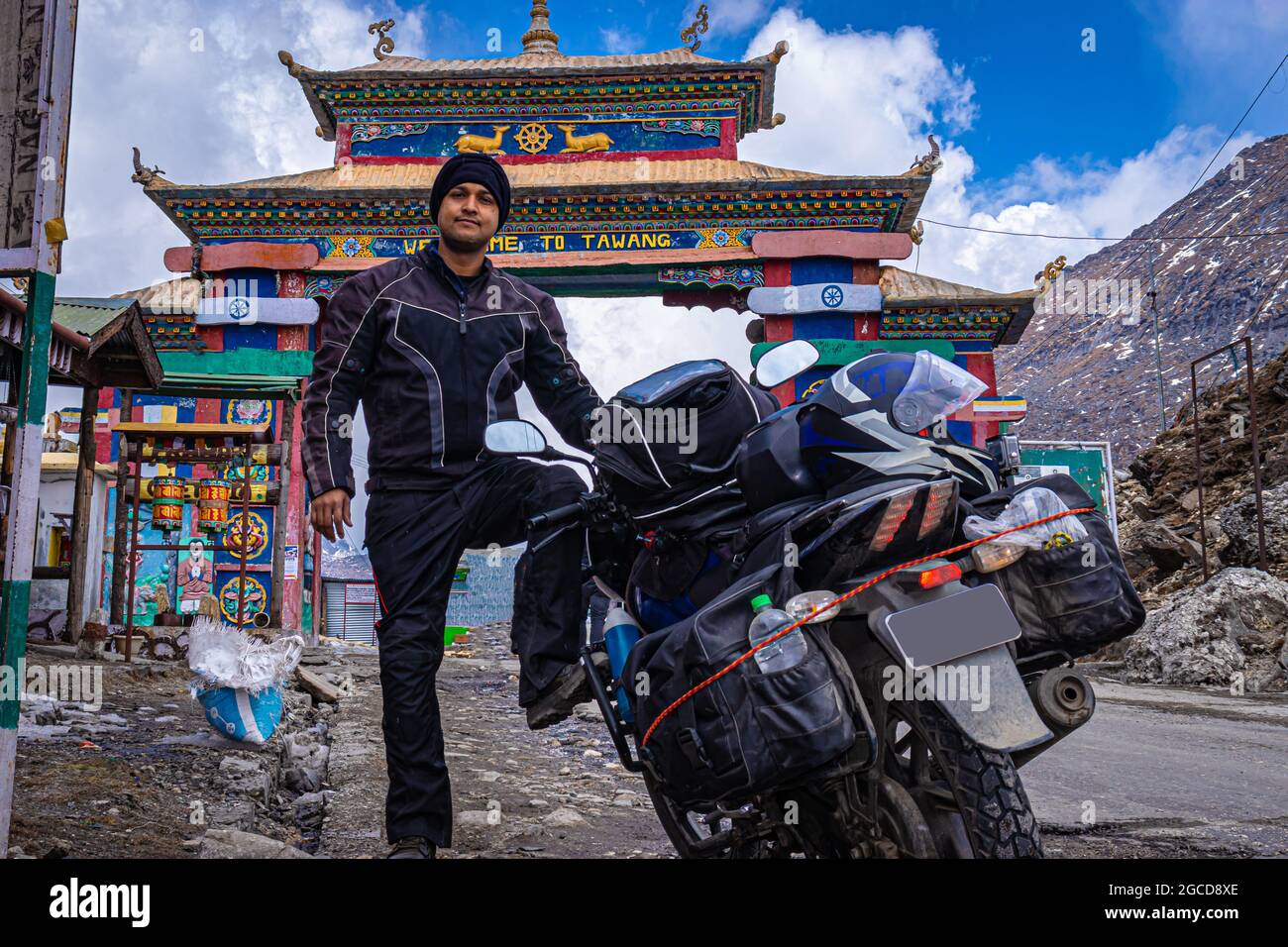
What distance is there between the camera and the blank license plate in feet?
5.92

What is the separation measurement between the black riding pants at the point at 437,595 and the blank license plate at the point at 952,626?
1071 mm

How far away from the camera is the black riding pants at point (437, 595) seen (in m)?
2.65

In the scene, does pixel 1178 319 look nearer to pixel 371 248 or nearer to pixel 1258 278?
pixel 1258 278

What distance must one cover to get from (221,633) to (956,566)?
148 inches

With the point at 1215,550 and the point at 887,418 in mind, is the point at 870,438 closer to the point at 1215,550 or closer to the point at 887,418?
the point at 887,418

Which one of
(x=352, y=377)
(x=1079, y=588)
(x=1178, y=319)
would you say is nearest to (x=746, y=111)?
(x=352, y=377)

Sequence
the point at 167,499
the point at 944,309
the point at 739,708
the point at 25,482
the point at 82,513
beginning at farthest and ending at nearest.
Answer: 1. the point at 944,309
2. the point at 167,499
3. the point at 82,513
4. the point at 25,482
5. the point at 739,708

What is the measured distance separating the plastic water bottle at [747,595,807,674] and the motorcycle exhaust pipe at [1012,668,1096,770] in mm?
569

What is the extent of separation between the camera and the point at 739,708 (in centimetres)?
175

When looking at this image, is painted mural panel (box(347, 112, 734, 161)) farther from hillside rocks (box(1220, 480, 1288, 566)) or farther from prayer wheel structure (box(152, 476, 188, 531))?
hillside rocks (box(1220, 480, 1288, 566))

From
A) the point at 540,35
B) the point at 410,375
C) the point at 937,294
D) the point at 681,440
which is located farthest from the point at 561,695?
the point at 540,35

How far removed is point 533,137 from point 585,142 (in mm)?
774

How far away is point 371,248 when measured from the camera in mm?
13055

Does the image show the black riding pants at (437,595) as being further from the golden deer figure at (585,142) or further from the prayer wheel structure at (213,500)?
the golden deer figure at (585,142)
